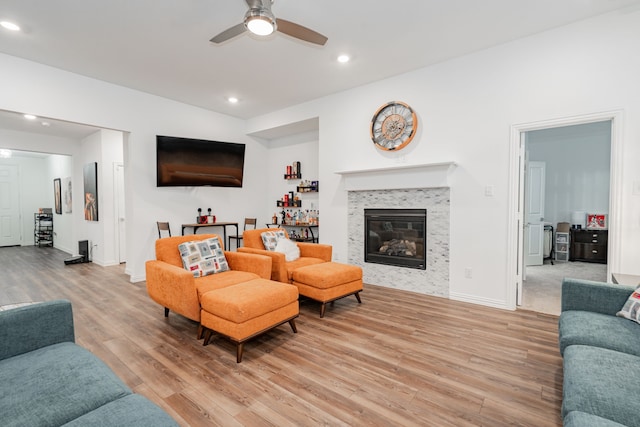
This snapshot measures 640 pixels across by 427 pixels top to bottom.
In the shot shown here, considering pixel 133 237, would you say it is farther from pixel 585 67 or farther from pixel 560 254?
pixel 560 254

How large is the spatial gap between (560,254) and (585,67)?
471 centimetres

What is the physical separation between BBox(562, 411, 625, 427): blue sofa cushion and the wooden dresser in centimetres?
659

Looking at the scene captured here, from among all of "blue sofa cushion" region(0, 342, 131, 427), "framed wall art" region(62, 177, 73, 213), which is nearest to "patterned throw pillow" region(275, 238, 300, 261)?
"blue sofa cushion" region(0, 342, 131, 427)

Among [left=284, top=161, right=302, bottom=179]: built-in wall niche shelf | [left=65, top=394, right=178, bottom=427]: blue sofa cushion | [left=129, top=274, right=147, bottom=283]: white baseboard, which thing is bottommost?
[left=129, top=274, right=147, bottom=283]: white baseboard

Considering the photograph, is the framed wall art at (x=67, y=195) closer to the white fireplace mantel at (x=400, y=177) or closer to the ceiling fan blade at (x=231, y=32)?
the white fireplace mantel at (x=400, y=177)

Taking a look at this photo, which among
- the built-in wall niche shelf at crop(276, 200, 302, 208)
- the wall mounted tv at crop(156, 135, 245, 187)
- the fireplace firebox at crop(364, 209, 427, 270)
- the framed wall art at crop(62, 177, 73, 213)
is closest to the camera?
the fireplace firebox at crop(364, 209, 427, 270)

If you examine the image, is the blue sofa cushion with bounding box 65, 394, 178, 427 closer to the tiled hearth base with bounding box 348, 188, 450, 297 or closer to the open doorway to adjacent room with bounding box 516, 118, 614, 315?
the tiled hearth base with bounding box 348, 188, 450, 297

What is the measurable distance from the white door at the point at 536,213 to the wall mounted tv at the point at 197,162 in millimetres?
5719

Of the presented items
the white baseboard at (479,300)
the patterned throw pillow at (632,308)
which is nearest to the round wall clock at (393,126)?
the white baseboard at (479,300)

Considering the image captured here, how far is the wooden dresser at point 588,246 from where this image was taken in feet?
19.7

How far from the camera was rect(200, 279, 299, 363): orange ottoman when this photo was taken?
237 cm

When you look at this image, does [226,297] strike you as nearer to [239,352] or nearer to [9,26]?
[239,352]

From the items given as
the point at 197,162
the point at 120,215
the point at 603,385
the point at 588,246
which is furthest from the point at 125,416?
the point at 588,246

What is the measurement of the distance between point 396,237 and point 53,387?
12.6ft
